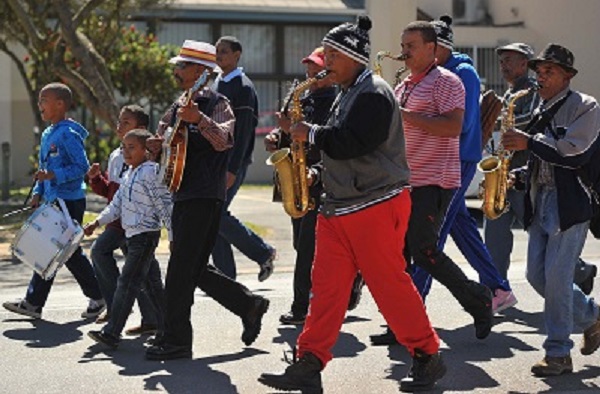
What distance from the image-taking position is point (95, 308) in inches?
390

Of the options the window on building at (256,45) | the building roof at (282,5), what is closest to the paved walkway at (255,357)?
the building roof at (282,5)

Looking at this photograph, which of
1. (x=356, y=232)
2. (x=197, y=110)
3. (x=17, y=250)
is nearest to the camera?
(x=356, y=232)

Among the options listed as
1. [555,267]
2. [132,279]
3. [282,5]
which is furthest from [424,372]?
[282,5]

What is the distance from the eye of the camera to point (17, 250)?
31.0 feet

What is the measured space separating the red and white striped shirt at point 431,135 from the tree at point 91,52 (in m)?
9.28

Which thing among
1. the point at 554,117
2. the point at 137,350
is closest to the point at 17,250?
the point at 137,350

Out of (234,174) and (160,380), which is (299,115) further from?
(234,174)

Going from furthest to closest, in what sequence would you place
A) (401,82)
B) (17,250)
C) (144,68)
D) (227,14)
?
(227,14)
(144,68)
(17,250)
(401,82)

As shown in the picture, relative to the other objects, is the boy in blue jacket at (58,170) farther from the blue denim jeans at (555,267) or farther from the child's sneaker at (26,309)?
the blue denim jeans at (555,267)

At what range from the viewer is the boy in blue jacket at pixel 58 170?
964 cm

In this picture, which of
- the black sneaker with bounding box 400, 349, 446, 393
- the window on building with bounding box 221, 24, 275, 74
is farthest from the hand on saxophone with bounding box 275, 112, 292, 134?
the window on building with bounding box 221, 24, 275, 74

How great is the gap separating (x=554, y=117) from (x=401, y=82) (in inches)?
46.6

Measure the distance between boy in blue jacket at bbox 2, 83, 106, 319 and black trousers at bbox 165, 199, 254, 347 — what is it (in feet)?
5.84

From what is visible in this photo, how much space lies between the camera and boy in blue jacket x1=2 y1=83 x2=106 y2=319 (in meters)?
9.64
